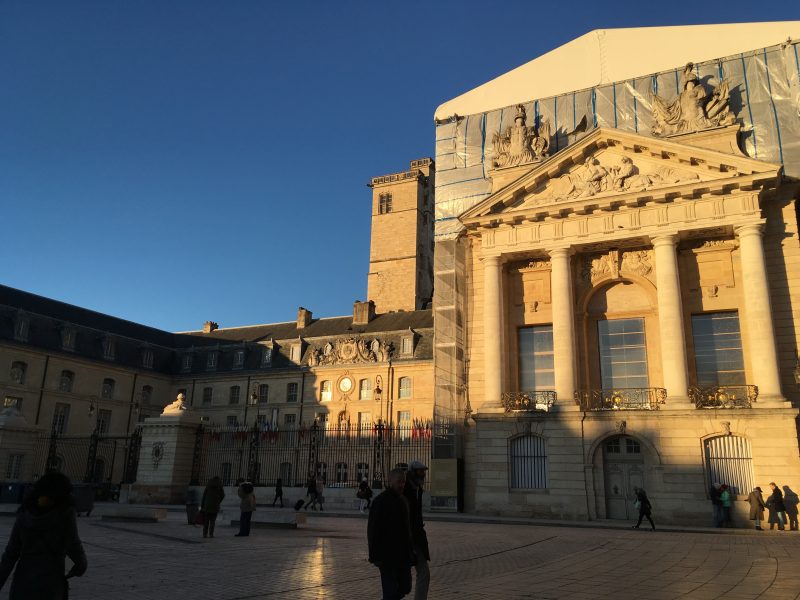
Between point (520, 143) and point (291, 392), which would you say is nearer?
point (520, 143)

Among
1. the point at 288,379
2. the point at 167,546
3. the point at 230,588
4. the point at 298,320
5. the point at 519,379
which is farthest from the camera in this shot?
the point at 298,320

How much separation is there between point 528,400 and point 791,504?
30.6ft

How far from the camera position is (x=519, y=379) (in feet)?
90.7

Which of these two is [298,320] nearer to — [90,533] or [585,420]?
[585,420]

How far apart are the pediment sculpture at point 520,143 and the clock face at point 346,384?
22318 millimetres

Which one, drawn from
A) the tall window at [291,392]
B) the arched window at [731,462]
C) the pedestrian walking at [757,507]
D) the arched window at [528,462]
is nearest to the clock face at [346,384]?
the tall window at [291,392]

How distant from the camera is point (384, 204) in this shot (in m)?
68.6

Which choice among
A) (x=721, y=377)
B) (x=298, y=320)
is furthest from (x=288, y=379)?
(x=721, y=377)

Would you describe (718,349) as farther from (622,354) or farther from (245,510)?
(245,510)

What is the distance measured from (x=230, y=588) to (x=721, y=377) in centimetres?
2157

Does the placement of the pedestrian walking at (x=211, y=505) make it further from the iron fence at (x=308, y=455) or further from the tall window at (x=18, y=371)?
the tall window at (x=18, y=371)

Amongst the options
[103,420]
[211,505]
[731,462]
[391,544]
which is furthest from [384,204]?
[391,544]

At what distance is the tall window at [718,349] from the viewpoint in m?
24.2

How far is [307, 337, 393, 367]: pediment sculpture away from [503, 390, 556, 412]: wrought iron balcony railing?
20925 millimetres
